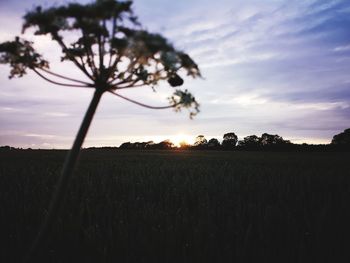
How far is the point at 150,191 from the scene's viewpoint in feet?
19.0

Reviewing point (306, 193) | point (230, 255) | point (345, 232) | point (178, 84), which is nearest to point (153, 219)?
point (230, 255)

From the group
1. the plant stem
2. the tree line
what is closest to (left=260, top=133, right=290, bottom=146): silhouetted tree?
the tree line

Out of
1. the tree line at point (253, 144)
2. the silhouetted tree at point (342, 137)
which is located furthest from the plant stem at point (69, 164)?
the silhouetted tree at point (342, 137)

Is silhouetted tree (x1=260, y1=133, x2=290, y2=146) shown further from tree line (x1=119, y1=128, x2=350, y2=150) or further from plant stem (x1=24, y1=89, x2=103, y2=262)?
plant stem (x1=24, y1=89, x2=103, y2=262)

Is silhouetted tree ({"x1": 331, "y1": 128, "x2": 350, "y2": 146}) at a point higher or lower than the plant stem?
higher

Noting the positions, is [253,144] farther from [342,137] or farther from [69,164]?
[69,164]

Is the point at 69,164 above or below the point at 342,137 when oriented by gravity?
below

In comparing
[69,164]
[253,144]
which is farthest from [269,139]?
[69,164]

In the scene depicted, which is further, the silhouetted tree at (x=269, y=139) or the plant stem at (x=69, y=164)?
the silhouetted tree at (x=269, y=139)

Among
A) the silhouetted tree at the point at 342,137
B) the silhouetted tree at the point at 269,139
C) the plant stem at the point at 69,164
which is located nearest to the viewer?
the plant stem at the point at 69,164

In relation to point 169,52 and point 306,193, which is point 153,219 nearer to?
point 169,52

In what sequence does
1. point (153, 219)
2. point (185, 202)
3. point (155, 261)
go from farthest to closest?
point (185, 202) → point (153, 219) → point (155, 261)

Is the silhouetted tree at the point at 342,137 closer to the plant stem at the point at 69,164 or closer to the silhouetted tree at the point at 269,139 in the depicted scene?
the silhouetted tree at the point at 269,139

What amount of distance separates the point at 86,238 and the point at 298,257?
6.26 ft
